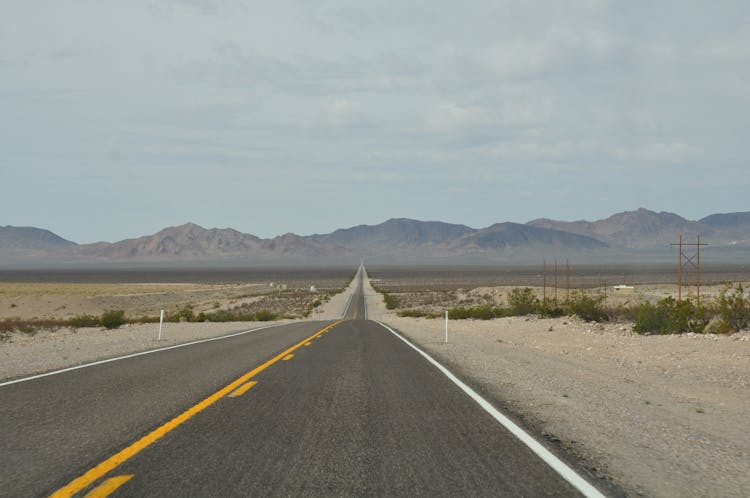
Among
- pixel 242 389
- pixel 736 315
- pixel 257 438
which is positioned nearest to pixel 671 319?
pixel 736 315

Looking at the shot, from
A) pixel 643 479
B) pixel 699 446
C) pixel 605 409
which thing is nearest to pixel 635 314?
pixel 605 409

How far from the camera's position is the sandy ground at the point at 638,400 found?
19.0 feet

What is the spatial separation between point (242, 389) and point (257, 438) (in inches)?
127

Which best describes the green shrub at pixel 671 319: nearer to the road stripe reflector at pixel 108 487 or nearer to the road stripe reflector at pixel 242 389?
the road stripe reflector at pixel 242 389

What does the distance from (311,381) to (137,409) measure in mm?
3245

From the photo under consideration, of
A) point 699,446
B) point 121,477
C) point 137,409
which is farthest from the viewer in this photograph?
point 137,409

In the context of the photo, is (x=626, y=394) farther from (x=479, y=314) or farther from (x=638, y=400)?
(x=479, y=314)

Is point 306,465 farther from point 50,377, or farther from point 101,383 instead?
point 50,377

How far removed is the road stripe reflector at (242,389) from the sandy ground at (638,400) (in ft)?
12.3

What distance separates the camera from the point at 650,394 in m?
10.7

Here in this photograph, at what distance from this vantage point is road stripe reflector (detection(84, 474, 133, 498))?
15.4 ft

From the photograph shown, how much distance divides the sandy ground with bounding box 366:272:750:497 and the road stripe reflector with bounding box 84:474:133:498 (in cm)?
398

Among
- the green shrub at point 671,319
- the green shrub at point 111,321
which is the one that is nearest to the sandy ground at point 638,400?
the green shrub at point 671,319

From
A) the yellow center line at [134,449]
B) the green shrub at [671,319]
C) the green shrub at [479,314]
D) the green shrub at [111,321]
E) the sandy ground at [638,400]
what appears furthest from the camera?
the green shrub at [479,314]
